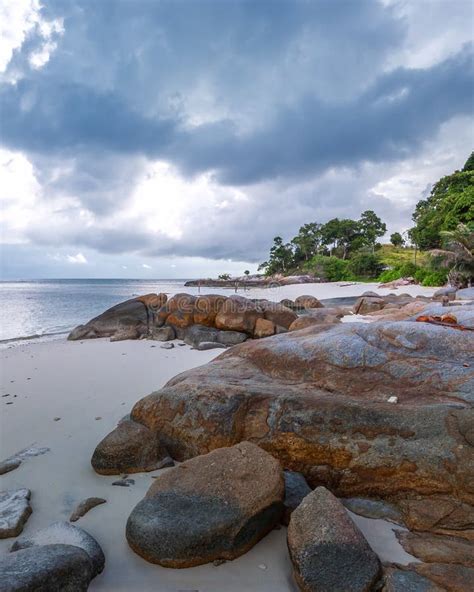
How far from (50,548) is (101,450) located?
1.41 m

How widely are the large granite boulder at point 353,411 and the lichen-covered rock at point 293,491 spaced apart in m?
0.24

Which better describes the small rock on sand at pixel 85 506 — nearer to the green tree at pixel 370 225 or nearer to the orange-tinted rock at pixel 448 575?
the orange-tinted rock at pixel 448 575

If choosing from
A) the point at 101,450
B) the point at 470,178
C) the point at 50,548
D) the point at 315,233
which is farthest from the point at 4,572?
the point at 315,233

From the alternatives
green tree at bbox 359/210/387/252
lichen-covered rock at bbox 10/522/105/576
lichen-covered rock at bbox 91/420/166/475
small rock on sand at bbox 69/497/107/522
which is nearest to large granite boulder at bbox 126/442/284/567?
lichen-covered rock at bbox 10/522/105/576

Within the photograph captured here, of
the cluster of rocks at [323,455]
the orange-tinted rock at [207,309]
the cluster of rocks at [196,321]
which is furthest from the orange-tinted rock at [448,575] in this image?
the orange-tinted rock at [207,309]

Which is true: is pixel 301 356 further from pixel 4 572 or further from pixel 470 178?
pixel 470 178

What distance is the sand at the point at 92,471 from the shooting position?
2.30 meters

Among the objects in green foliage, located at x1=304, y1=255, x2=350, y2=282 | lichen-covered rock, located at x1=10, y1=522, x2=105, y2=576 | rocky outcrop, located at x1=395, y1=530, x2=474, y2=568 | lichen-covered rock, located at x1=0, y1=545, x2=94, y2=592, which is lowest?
rocky outcrop, located at x1=395, y1=530, x2=474, y2=568

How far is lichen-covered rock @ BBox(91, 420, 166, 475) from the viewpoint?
3.48m

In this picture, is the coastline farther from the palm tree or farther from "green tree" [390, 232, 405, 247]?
"green tree" [390, 232, 405, 247]

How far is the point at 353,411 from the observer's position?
10.6 ft

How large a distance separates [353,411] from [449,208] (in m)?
38.1

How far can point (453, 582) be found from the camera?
212cm

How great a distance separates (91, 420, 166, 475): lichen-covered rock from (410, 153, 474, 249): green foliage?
1244 inches
